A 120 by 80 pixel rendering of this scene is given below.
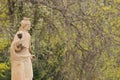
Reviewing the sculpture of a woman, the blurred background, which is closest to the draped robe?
the sculpture of a woman

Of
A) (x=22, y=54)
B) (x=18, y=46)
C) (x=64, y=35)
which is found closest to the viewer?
(x=18, y=46)

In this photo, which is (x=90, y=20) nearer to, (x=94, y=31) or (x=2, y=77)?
(x=94, y=31)

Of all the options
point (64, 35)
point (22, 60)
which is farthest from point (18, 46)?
point (64, 35)

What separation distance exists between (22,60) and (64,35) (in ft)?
7.06

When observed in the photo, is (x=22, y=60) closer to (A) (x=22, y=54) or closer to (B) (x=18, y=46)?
(A) (x=22, y=54)

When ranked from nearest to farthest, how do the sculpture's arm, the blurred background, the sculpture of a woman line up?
the sculpture's arm
the sculpture of a woman
the blurred background

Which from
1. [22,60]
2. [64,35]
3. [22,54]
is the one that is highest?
[64,35]

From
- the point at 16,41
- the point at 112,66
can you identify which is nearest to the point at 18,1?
the point at 16,41

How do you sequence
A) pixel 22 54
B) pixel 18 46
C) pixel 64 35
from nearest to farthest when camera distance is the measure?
1. pixel 18 46
2. pixel 22 54
3. pixel 64 35

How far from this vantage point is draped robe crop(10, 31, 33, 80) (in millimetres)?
10665

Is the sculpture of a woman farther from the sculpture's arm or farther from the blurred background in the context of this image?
the blurred background

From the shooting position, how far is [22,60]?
1082 centimetres

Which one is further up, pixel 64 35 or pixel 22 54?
pixel 64 35

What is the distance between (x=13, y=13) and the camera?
14.5 metres
